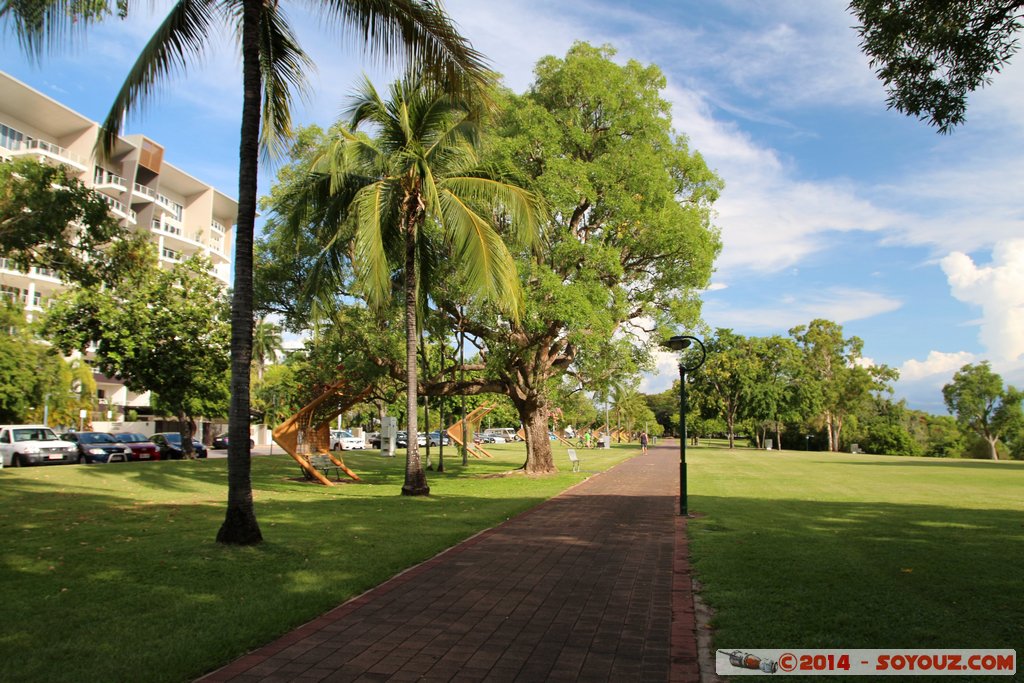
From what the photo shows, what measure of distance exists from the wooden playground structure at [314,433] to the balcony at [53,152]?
1743 inches

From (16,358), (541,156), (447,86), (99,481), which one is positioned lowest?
(99,481)

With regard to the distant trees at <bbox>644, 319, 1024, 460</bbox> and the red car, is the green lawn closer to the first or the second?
the red car

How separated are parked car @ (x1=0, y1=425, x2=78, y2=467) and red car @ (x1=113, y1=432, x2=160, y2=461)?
3.24 metres

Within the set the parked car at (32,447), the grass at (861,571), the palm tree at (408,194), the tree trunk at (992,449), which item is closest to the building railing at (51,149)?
the parked car at (32,447)

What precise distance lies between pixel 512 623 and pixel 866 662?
110 inches

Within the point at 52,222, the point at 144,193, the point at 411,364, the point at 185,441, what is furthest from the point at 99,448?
the point at 144,193

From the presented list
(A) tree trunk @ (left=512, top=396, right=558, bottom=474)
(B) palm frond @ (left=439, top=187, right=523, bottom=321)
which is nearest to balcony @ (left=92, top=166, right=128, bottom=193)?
(A) tree trunk @ (left=512, top=396, right=558, bottom=474)

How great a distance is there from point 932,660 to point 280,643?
4.95 meters

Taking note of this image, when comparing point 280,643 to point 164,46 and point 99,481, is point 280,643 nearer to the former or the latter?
point 164,46

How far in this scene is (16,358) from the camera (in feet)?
126

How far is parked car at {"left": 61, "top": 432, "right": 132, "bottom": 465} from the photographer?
29.8m

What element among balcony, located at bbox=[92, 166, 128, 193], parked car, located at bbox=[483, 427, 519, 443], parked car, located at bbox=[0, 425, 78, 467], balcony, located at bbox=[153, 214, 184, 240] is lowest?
parked car, located at bbox=[483, 427, 519, 443]

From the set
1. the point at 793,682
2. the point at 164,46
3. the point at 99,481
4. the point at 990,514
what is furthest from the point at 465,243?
the point at 99,481

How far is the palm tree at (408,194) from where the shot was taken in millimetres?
13844
